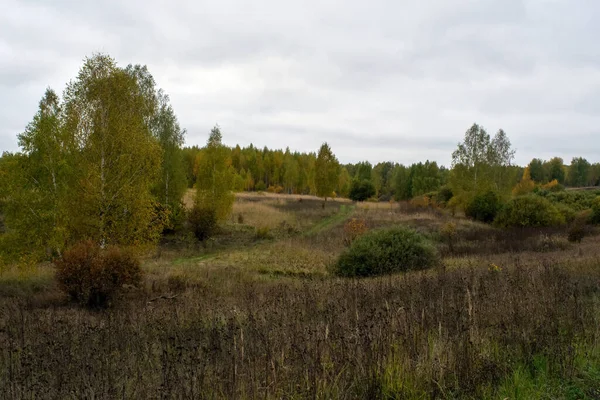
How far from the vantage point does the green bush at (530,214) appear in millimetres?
31500

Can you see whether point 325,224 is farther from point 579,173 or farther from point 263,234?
point 579,173

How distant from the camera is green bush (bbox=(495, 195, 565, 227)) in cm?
3150

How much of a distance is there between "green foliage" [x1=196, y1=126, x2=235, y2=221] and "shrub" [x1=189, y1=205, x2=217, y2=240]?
0.47 meters

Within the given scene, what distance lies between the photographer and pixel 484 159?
128ft

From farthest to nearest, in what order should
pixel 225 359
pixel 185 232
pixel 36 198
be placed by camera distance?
pixel 185 232, pixel 36 198, pixel 225 359

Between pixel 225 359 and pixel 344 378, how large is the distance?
1242mm

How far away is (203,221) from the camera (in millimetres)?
26484

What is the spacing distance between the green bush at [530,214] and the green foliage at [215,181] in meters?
21.7

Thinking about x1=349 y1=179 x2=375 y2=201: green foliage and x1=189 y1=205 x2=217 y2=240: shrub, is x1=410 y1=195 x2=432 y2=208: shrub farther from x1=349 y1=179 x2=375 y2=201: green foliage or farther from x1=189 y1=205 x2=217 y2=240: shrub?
x1=189 y1=205 x2=217 y2=240: shrub

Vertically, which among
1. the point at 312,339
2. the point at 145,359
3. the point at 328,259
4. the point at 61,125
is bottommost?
the point at 328,259

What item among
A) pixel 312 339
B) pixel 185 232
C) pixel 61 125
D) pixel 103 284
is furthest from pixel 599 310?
pixel 185 232

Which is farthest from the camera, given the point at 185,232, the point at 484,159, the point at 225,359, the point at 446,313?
the point at 484,159

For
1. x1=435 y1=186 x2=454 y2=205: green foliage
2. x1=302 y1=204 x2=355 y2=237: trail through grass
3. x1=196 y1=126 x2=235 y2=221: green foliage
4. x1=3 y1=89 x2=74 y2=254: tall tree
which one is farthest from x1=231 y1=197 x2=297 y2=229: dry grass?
x1=435 y1=186 x2=454 y2=205: green foliage

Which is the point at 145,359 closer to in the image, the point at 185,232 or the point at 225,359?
the point at 225,359
